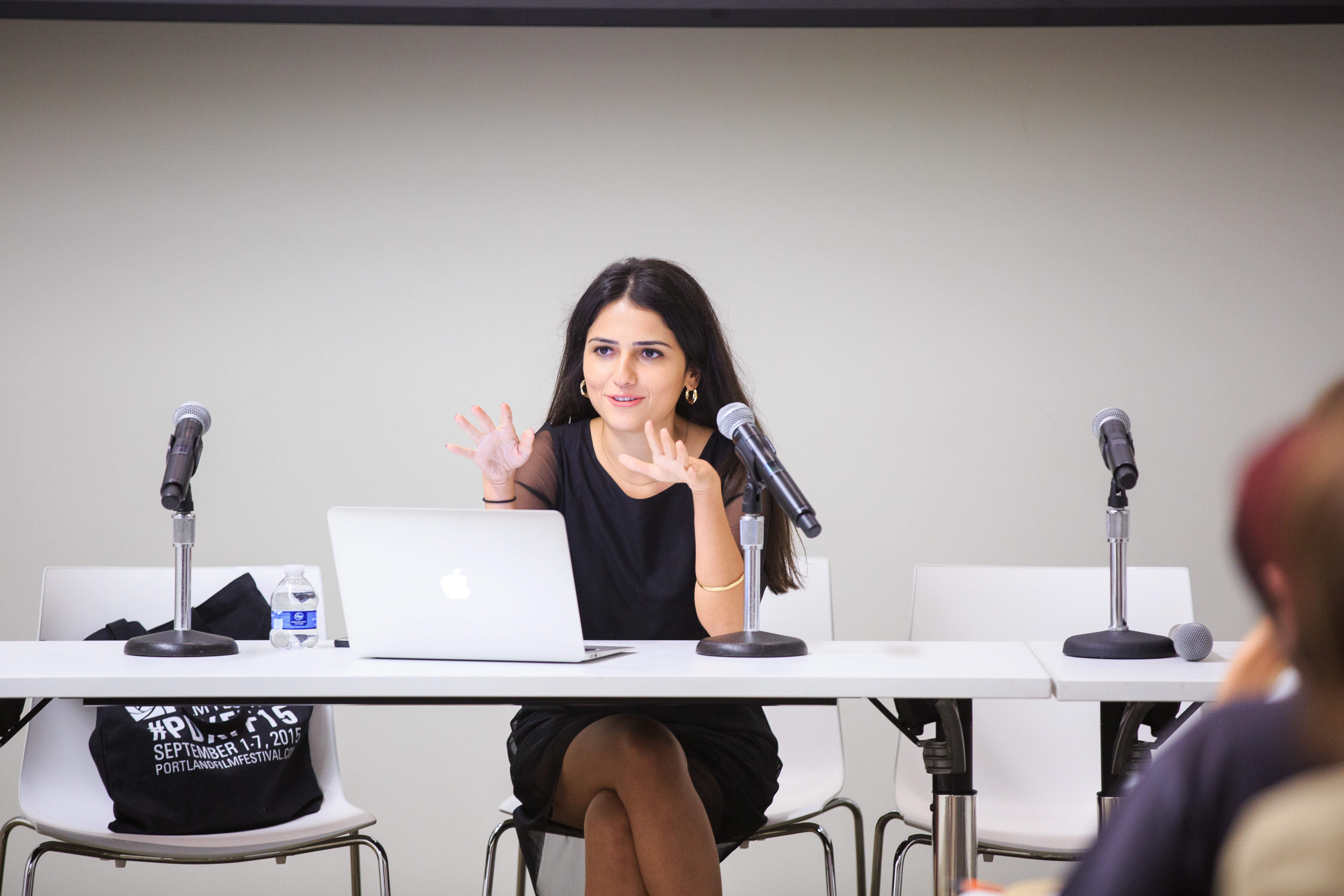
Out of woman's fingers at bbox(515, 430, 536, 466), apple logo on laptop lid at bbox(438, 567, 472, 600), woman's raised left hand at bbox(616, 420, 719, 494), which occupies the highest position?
woman's fingers at bbox(515, 430, 536, 466)

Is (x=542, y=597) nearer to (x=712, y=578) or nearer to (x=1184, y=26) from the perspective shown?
(x=712, y=578)

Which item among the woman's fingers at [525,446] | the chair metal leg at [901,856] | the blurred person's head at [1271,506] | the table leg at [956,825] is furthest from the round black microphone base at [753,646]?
the blurred person's head at [1271,506]

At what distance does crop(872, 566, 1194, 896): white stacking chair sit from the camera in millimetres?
2291

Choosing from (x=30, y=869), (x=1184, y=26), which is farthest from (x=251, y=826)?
(x=1184, y=26)

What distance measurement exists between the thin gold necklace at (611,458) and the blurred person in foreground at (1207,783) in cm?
152

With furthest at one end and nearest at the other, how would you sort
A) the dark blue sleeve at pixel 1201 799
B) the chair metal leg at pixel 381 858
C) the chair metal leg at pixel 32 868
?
the chair metal leg at pixel 381 858, the chair metal leg at pixel 32 868, the dark blue sleeve at pixel 1201 799

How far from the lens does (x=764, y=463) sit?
170cm

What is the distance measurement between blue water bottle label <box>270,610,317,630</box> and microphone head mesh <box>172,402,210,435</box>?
33 cm

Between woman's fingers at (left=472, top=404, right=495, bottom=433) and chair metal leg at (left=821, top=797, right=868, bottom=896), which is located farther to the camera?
chair metal leg at (left=821, top=797, right=868, bottom=896)

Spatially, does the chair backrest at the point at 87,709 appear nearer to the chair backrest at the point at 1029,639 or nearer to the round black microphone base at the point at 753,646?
the round black microphone base at the point at 753,646

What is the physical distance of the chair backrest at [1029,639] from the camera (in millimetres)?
2305

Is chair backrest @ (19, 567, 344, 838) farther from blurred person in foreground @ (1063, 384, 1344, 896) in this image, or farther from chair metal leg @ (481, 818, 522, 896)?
blurred person in foreground @ (1063, 384, 1344, 896)

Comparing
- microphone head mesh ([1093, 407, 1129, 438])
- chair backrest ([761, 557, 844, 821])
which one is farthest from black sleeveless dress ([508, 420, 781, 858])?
microphone head mesh ([1093, 407, 1129, 438])

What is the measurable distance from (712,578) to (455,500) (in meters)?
1.50
